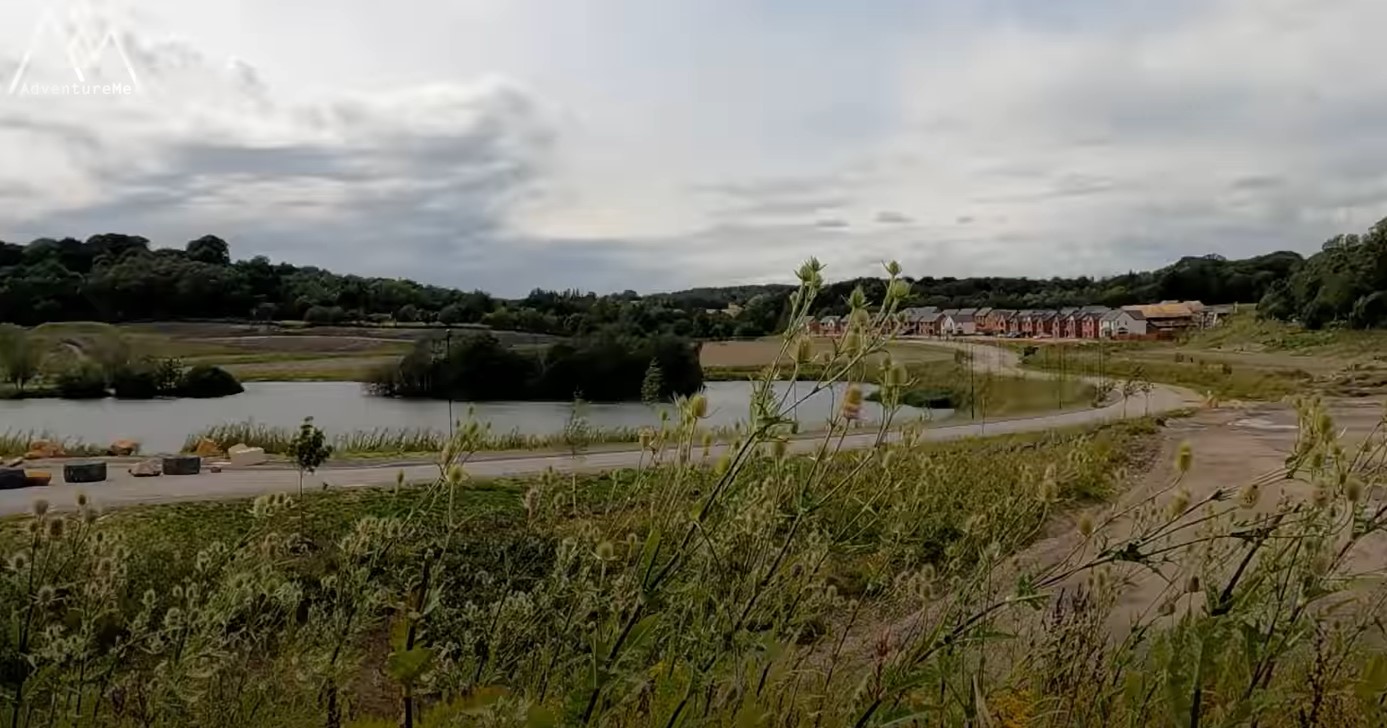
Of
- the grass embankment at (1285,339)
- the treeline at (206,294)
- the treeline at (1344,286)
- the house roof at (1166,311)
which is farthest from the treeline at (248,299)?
the house roof at (1166,311)

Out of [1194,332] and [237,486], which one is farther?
[1194,332]

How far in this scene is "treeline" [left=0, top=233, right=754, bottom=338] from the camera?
66.0ft

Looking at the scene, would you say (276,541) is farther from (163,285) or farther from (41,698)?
(163,285)

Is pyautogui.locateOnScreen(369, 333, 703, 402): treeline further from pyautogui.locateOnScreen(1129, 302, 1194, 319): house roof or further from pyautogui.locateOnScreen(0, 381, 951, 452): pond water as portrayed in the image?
pyautogui.locateOnScreen(1129, 302, 1194, 319): house roof

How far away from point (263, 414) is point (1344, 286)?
173ft

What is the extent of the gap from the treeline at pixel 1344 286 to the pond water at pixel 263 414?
3300 centimetres

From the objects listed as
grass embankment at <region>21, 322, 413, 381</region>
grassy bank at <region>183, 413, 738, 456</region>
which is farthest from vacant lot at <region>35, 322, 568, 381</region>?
grassy bank at <region>183, 413, 738, 456</region>

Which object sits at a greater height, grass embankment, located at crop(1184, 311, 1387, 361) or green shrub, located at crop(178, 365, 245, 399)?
green shrub, located at crop(178, 365, 245, 399)

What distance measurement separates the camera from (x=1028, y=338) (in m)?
70.3

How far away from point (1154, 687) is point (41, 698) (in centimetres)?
216

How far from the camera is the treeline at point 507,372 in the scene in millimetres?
28672

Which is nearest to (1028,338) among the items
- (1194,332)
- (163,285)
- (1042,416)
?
(1194,332)

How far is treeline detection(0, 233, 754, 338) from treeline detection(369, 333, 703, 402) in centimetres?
103

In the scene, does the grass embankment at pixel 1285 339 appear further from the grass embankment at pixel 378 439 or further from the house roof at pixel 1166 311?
the grass embankment at pixel 378 439
